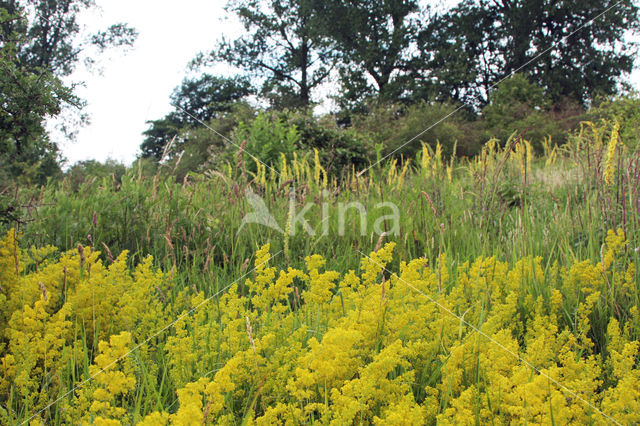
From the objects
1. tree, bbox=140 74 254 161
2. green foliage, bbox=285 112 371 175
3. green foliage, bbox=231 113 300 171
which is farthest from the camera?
tree, bbox=140 74 254 161

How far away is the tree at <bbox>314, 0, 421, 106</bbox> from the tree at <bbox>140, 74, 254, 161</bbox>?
573 cm

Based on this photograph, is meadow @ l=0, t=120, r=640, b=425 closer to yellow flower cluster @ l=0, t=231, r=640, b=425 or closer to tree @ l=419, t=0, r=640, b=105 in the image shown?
yellow flower cluster @ l=0, t=231, r=640, b=425

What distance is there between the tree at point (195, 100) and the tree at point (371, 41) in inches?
225

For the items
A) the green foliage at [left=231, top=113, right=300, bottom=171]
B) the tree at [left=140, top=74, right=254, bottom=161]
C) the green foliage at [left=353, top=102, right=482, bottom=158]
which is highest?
the tree at [left=140, top=74, right=254, bottom=161]

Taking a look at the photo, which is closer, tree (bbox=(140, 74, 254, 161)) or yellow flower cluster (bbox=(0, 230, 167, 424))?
yellow flower cluster (bbox=(0, 230, 167, 424))

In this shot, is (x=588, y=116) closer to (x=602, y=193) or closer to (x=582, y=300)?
(x=602, y=193)

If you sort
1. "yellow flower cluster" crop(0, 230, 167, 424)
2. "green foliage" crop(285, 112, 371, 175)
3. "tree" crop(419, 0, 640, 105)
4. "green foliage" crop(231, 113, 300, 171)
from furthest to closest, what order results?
"tree" crop(419, 0, 640, 105)
"green foliage" crop(285, 112, 371, 175)
"green foliage" crop(231, 113, 300, 171)
"yellow flower cluster" crop(0, 230, 167, 424)

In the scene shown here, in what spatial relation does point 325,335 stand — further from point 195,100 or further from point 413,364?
point 195,100

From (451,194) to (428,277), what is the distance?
8.37ft

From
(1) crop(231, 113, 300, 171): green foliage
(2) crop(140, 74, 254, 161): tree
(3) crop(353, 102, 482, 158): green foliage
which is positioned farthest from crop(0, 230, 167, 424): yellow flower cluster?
(2) crop(140, 74, 254, 161): tree

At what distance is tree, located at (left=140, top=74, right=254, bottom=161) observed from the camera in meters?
25.6

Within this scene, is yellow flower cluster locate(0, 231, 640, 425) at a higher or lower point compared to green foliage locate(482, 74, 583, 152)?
lower

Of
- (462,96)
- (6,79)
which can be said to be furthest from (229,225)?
(462,96)

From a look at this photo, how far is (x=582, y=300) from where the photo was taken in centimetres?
219
